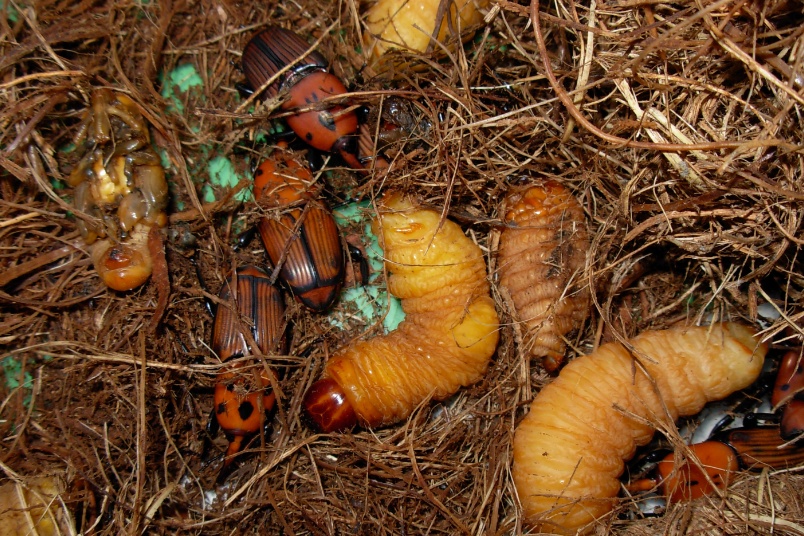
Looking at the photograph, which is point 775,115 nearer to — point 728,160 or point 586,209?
point 728,160

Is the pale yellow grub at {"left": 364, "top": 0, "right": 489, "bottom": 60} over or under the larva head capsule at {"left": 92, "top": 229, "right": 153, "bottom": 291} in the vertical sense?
over

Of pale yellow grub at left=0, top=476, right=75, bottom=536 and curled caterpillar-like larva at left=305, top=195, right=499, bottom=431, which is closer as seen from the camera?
pale yellow grub at left=0, top=476, right=75, bottom=536

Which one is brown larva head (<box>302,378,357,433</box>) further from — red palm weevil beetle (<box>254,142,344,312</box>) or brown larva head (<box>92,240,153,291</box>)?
brown larva head (<box>92,240,153,291</box>)

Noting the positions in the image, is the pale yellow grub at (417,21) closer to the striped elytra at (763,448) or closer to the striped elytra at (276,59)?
the striped elytra at (276,59)

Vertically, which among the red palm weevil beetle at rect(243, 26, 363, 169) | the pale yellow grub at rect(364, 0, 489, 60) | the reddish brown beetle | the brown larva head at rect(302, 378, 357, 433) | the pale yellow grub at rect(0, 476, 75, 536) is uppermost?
the pale yellow grub at rect(364, 0, 489, 60)

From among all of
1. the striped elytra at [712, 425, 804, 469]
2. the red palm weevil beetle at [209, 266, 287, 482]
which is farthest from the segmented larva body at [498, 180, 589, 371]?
the red palm weevil beetle at [209, 266, 287, 482]

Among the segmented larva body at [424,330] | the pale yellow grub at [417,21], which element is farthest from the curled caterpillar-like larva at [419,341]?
the pale yellow grub at [417,21]

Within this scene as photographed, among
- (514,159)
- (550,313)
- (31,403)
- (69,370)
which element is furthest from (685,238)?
(31,403)
